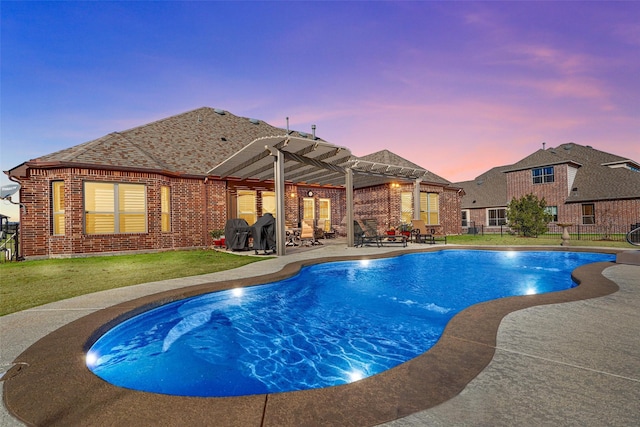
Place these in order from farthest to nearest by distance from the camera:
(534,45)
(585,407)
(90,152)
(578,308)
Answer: (90,152) < (534,45) < (578,308) < (585,407)

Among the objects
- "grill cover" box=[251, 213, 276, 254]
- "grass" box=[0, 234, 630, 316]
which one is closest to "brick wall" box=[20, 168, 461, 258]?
"grass" box=[0, 234, 630, 316]

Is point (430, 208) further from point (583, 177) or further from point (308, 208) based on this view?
point (583, 177)

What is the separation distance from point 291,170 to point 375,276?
7.75 meters

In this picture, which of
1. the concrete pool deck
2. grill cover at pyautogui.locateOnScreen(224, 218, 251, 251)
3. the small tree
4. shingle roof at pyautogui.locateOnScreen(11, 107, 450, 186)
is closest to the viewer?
the concrete pool deck

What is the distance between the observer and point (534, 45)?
10.5 metres

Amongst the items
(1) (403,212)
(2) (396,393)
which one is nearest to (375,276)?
(2) (396,393)

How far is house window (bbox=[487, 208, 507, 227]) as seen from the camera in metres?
27.2

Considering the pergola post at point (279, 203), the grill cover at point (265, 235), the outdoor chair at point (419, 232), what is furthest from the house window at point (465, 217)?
the pergola post at point (279, 203)

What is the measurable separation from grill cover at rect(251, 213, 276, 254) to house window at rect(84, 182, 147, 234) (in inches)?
222

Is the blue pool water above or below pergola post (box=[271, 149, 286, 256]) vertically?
→ below

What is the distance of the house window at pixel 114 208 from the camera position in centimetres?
1167

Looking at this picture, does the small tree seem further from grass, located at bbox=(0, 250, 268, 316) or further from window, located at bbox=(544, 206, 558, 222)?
grass, located at bbox=(0, 250, 268, 316)

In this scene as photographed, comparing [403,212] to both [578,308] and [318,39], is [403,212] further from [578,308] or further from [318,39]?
[578,308]

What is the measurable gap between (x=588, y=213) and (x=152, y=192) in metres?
31.3
